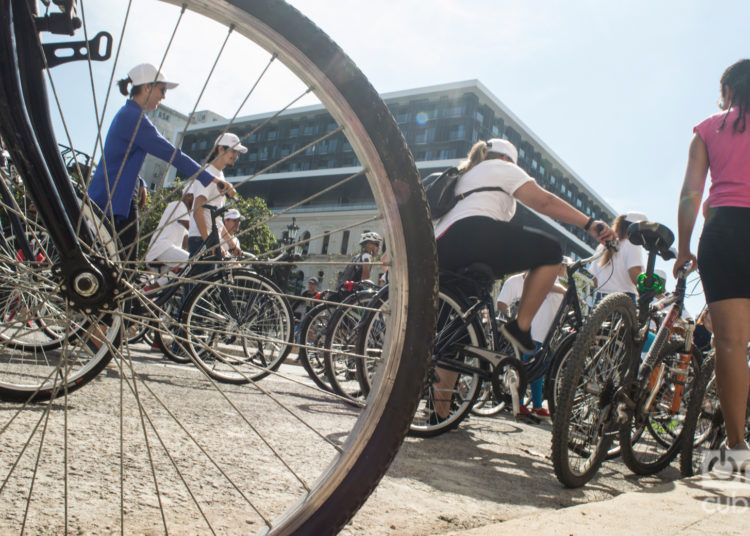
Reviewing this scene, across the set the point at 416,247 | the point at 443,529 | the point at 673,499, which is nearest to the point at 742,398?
the point at 673,499

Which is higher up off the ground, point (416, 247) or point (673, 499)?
point (416, 247)

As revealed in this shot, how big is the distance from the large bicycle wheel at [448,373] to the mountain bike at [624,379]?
0.65m

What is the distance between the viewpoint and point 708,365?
123 inches

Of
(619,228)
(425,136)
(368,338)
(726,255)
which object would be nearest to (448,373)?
(368,338)

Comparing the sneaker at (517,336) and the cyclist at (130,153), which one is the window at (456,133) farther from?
the cyclist at (130,153)

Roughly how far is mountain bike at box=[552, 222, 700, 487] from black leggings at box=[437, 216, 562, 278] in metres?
0.45

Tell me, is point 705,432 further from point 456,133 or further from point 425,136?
point 425,136

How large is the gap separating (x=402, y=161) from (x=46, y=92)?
2.42 ft

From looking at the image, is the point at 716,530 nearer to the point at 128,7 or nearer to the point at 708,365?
the point at 708,365

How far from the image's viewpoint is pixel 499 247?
3326 mm

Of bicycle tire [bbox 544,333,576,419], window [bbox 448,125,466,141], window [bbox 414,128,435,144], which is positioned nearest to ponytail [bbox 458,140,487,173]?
bicycle tire [bbox 544,333,576,419]

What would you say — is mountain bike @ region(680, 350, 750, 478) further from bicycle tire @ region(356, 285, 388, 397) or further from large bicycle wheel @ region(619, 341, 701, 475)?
bicycle tire @ region(356, 285, 388, 397)

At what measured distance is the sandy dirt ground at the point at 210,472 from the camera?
1335 mm

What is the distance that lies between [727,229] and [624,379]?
2.54 ft
